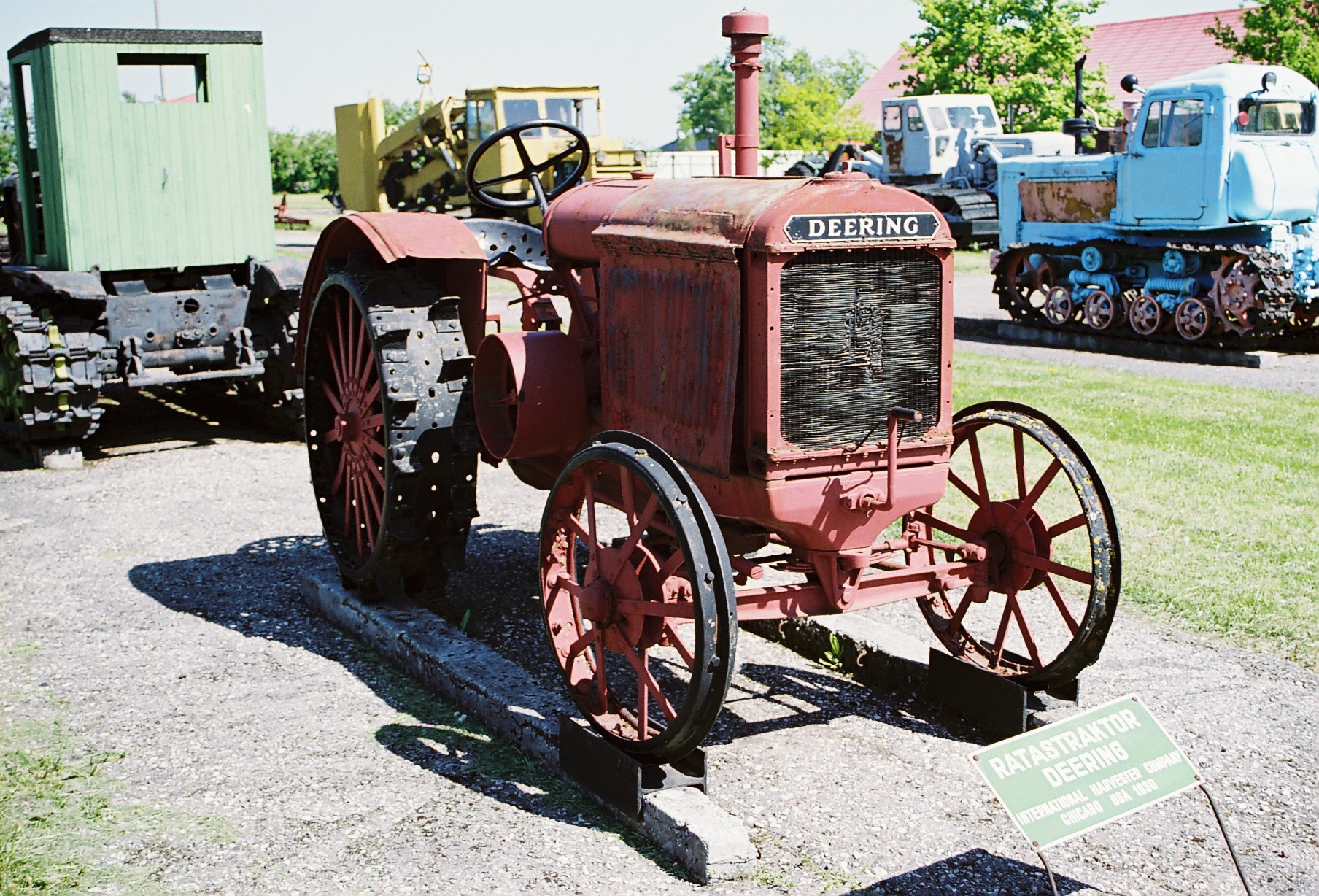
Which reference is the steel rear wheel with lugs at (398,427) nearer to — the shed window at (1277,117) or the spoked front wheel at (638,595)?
the spoked front wheel at (638,595)

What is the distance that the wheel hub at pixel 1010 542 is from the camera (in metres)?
4.61

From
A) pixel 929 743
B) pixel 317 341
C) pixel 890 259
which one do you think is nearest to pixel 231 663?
pixel 317 341

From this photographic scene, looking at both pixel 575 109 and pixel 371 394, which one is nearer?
pixel 371 394

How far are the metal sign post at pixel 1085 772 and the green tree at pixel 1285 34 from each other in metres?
23.2

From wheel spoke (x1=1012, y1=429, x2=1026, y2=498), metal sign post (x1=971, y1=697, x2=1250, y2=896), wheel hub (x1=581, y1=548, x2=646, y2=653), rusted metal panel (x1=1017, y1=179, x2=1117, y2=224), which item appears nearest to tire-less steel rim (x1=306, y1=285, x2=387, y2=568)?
wheel hub (x1=581, y1=548, x2=646, y2=653)

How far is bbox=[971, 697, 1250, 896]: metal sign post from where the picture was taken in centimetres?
325

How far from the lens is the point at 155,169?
10.0 meters

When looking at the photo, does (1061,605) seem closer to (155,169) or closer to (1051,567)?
(1051,567)

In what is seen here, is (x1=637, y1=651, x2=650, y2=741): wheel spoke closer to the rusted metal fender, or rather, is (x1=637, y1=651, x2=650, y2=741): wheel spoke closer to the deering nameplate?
the deering nameplate

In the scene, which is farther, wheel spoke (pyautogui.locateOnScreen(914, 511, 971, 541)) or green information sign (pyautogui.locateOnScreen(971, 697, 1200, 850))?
wheel spoke (pyautogui.locateOnScreen(914, 511, 971, 541))

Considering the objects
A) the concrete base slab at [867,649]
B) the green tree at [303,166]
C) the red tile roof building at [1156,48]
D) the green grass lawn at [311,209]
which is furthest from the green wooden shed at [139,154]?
the green tree at [303,166]

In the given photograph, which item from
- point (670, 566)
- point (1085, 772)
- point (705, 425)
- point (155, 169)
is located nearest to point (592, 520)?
point (670, 566)

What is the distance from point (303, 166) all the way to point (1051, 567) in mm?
52171

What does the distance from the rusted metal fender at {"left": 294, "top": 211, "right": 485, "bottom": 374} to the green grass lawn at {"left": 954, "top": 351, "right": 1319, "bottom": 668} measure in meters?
3.04
